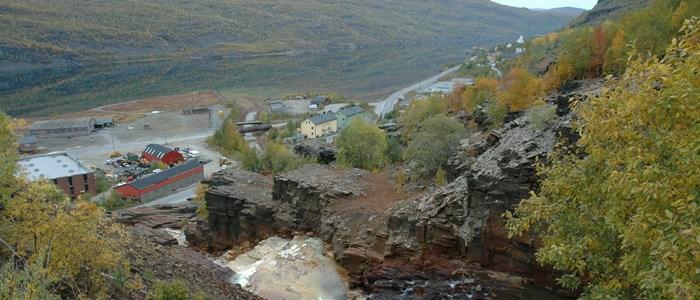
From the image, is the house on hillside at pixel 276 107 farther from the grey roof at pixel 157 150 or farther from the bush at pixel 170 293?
the bush at pixel 170 293

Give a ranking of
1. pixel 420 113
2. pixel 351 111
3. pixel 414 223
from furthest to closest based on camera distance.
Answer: pixel 351 111
pixel 420 113
pixel 414 223

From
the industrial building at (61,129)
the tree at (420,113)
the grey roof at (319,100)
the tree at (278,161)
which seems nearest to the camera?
the tree at (278,161)

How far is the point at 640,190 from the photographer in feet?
25.9

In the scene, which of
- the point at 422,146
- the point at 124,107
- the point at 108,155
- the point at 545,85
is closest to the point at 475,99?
the point at 545,85

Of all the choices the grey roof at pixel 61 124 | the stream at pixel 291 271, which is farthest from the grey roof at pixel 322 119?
the stream at pixel 291 271

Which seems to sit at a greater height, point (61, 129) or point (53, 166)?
point (53, 166)

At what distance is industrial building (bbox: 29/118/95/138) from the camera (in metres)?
82.0

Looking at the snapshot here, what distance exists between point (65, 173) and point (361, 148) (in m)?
30.8

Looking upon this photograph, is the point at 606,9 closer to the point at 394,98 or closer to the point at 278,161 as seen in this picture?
the point at 394,98

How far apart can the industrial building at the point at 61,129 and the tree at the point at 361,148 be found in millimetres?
58182

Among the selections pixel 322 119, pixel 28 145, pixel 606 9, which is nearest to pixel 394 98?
pixel 322 119

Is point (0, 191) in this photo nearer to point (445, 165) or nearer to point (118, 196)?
point (445, 165)

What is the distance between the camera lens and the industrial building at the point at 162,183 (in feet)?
167

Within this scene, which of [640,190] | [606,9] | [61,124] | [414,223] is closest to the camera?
[640,190]
